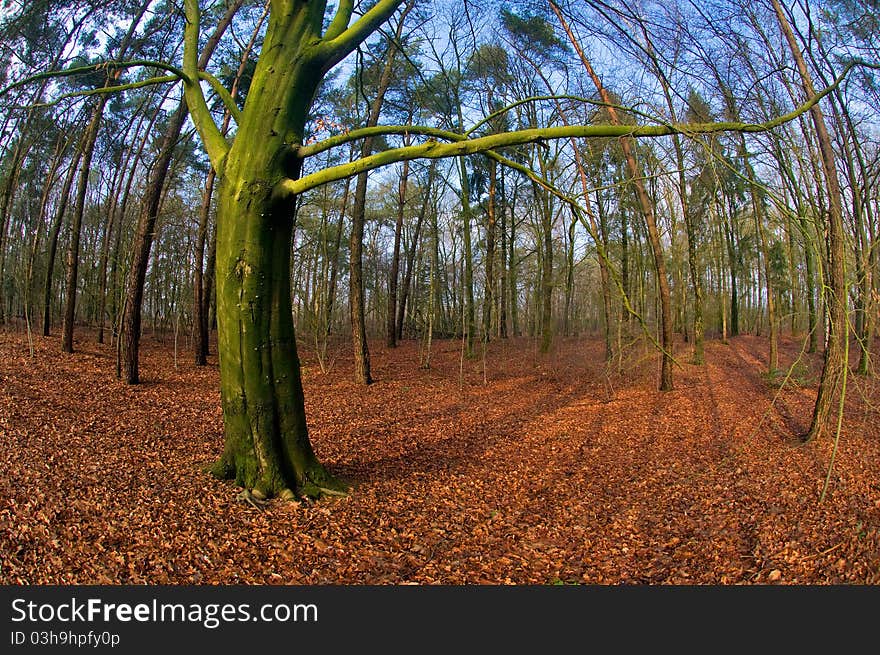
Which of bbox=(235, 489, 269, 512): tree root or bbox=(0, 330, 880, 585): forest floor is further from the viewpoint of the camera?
bbox=(235, 489, 269, 512): tree root

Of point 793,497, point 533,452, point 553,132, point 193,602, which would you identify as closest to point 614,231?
point 533,452

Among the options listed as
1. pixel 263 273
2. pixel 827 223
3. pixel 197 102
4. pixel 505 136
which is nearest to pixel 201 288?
pixel 197 102

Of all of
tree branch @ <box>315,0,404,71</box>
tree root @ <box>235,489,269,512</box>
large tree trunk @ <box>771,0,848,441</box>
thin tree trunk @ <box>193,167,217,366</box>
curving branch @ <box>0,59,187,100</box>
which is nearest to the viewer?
curving branch @ <box>0,59,187,100</box>

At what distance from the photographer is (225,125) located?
13297 mm

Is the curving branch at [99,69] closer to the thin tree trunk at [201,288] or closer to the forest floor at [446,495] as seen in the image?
the forest floor at [446,495]

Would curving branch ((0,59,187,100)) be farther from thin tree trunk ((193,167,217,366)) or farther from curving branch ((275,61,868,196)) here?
thin tree trunk ((193,167,217,366))

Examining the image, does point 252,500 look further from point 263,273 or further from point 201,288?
point 201,288

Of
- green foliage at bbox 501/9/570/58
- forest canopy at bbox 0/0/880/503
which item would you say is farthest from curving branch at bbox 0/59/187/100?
green foliage at bbox 501/9/570/58

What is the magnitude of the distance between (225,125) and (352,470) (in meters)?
11.3

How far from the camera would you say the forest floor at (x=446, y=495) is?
3662 millimetres

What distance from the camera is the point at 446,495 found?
17.7 ft

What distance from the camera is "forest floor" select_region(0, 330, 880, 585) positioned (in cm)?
366

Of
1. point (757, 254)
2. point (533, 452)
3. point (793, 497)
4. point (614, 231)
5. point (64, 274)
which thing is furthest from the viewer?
point (757, 254)

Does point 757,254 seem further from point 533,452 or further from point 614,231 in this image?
point 533,452
